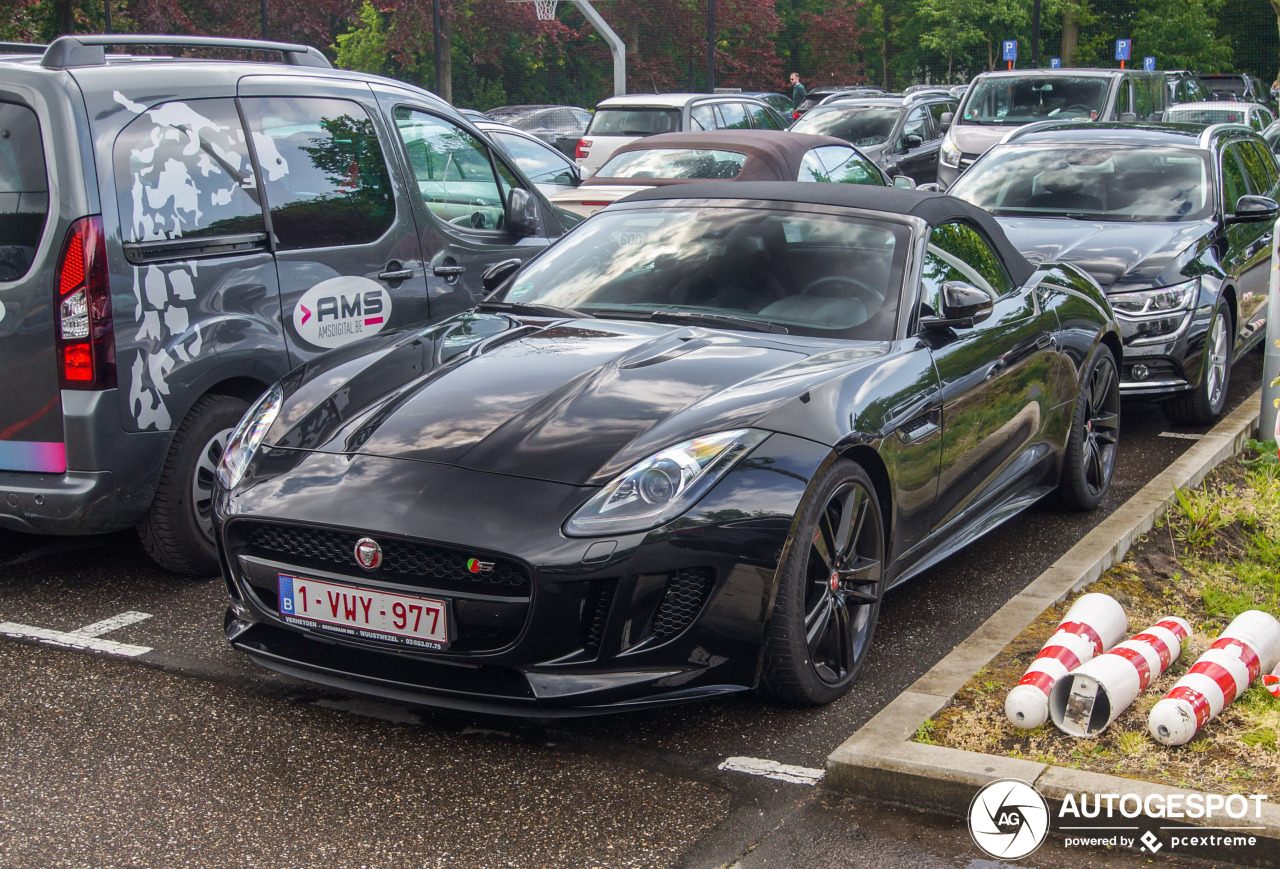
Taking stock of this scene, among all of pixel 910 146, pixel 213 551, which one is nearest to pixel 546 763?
pixel 213 551

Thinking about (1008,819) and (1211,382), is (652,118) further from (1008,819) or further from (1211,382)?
(1008,819)

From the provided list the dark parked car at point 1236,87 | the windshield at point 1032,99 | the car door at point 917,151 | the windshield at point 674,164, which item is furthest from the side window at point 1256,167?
the dark parked car at point 1236,87

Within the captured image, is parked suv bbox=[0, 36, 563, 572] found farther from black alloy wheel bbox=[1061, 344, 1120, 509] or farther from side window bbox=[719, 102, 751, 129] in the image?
side window bbox=[719, 102, 751, 129]

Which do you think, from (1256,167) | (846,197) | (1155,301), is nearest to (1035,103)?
(1256,167)

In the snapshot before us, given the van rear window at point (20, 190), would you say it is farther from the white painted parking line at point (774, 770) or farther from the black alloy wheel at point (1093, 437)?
the black alloy wheel at point (1093, 437)

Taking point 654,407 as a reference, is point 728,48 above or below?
above

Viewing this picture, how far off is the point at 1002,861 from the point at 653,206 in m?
2.90

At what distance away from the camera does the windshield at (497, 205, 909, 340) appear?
4.58 metres

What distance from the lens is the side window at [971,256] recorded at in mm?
4949

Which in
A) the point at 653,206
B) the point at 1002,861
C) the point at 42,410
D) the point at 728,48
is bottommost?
the point at 1002,861

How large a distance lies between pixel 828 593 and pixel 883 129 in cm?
1686

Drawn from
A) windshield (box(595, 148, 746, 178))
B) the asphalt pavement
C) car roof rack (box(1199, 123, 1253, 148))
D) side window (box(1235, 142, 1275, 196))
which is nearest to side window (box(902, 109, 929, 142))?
windshield (box(595, 148, 746, 178))

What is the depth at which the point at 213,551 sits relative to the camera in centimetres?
518

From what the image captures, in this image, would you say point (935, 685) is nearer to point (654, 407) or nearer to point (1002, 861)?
point (1002, 861)
